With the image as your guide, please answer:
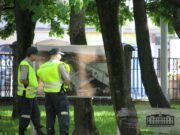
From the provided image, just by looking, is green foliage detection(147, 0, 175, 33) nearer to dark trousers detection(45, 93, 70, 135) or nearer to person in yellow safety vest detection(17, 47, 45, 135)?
person in yellow safety vest detection(17, 47, 45, 135)

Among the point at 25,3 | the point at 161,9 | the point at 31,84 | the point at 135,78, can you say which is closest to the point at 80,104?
the point at 31,84

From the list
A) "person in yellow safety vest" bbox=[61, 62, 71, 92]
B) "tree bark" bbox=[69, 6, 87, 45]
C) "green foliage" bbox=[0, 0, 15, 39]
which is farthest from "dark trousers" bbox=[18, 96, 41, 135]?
"green foliage" bbox=[0, 0, 15, 39]

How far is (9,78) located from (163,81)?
7272 millimetres

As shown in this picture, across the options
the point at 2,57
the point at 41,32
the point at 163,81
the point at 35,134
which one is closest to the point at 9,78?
the point at 2,57

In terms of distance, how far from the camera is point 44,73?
11.2 metres

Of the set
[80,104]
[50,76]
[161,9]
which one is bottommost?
[80,104]

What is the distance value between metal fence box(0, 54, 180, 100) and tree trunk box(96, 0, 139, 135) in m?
17.9

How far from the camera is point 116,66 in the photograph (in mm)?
6695

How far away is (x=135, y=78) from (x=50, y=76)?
1496cm

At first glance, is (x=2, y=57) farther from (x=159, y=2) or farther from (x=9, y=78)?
(x=159, y=2)

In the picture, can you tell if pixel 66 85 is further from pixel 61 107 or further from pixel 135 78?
pixel 135 78

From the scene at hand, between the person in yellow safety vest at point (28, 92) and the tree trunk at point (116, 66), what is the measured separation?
4949 mm

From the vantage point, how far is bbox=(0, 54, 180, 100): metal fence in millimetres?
25188

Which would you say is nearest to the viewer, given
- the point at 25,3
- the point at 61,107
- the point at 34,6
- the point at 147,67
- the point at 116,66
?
the point at 116,66
